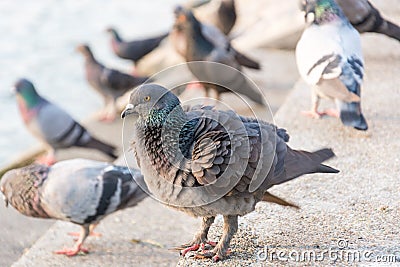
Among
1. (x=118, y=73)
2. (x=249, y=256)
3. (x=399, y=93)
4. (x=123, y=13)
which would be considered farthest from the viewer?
(x=123, y=13)

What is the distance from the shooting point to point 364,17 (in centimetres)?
655

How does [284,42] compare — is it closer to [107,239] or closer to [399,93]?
[399,93]

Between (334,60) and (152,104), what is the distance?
233 cm

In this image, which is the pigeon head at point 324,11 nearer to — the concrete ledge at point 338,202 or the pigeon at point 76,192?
the concrete ledge at point 338,202

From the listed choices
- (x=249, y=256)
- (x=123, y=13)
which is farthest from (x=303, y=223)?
(x=123, y=13)

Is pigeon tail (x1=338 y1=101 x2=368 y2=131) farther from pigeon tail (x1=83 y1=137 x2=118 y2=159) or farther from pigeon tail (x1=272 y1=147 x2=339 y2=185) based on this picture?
pigeon tail (x1=83 y1=137 x2=118 y2=159)

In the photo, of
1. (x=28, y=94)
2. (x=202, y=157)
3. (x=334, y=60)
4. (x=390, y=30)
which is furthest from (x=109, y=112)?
(x=202, y=157)

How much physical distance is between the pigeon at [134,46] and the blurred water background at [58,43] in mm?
1019

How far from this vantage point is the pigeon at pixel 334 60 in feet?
17.4

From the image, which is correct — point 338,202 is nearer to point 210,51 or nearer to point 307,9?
point 307,9

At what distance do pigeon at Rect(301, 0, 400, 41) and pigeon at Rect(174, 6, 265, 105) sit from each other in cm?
145

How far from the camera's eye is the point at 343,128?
18.6 feet

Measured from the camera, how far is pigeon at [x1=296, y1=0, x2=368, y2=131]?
530 centimetres

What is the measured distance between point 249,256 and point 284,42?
6.04 metres
